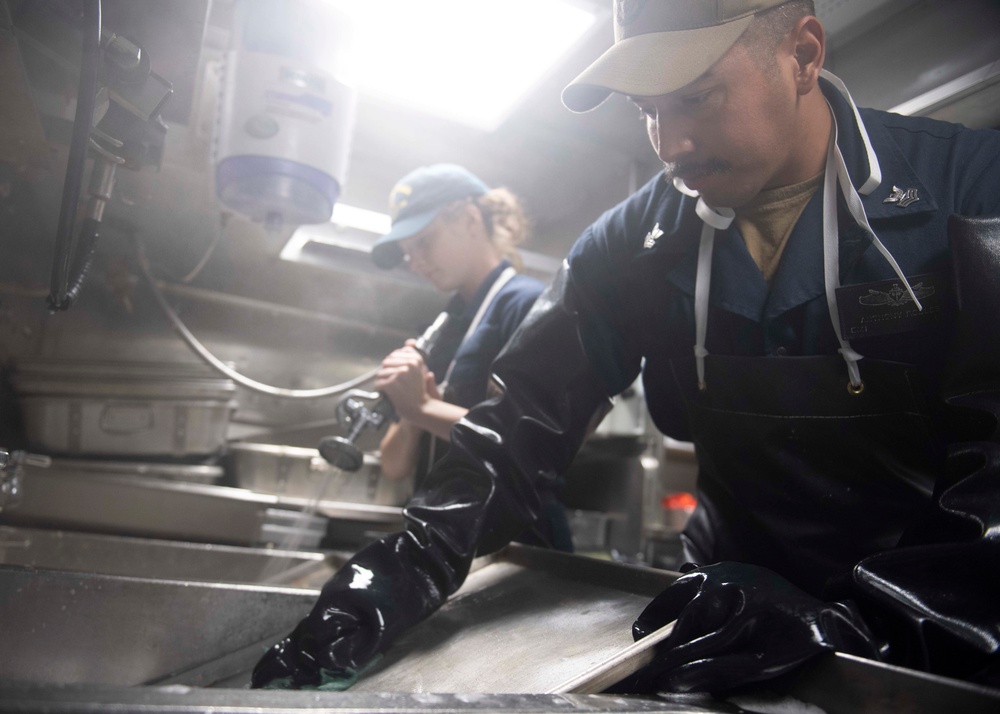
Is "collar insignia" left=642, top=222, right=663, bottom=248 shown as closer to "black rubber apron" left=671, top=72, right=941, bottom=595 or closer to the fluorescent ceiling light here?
"black rubber apron" left=671, top=72, right=941, bottom=595

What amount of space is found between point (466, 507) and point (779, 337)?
0.56 metres

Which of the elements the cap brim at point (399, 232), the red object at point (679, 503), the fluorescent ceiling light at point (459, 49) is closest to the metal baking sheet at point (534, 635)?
the cap brim at point (399, 232)

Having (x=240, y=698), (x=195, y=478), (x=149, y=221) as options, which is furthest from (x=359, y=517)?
(x=240, y=698)

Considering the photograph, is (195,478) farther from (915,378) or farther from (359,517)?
(915,378)

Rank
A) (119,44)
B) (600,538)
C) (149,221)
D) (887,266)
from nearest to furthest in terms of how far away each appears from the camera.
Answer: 1. (119,44)
2. (887,266)
3. (149,221)
4. (600,538)

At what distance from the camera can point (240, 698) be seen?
0.44 meters

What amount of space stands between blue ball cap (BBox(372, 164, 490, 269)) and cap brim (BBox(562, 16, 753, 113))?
1017 mm

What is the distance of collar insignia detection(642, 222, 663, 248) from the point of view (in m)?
1.19

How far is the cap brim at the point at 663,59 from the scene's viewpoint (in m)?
0.92

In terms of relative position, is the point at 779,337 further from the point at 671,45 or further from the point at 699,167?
the point at 671,45

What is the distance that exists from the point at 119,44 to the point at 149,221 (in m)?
1.29

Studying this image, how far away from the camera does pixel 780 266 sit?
1.04m

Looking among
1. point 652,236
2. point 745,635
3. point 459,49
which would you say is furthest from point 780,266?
point 459,49

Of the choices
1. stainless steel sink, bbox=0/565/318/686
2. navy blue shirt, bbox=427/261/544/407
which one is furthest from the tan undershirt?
stainless steel sink, bbox=0/565/318/686
